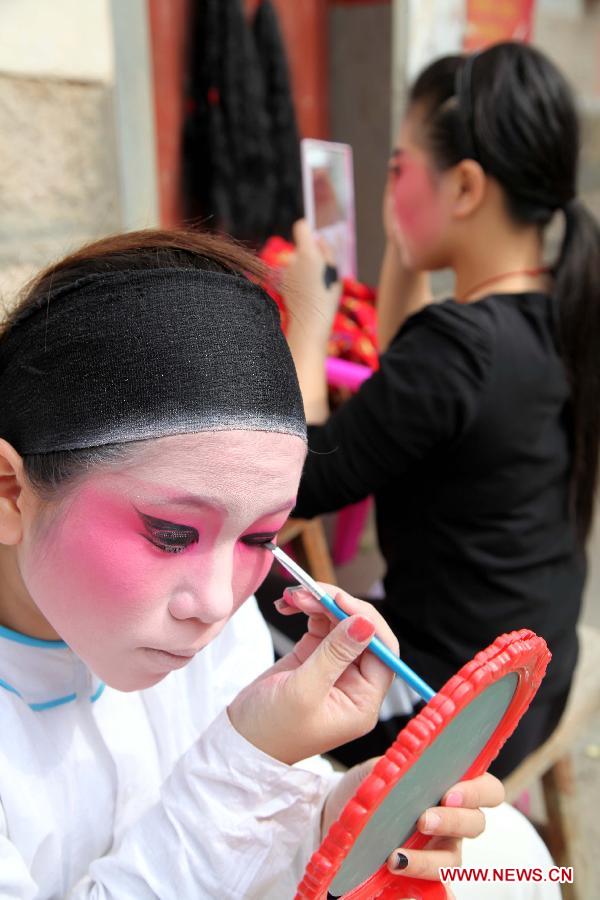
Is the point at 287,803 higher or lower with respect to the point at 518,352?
lower

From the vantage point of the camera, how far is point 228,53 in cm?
193

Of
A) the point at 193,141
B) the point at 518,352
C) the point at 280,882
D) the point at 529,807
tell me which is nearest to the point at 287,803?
Result: the point at 280,882

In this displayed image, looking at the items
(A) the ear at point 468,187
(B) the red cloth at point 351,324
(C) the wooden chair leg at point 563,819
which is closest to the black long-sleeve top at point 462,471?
(A) the ear at point 468,187

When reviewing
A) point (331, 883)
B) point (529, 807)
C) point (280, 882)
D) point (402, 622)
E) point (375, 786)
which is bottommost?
point (529, 807)

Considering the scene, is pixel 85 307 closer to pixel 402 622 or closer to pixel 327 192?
pixel 402 622

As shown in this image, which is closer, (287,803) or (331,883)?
(331,883)

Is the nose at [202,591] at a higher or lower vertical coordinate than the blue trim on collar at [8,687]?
higher

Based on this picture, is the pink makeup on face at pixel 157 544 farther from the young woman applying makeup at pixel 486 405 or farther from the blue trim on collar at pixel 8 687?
the young woman applying makeup at pixel 486 405

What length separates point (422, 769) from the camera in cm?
56

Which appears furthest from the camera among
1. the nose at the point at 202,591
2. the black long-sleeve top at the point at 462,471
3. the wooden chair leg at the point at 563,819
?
the wooden chair leg at the point at 563,819

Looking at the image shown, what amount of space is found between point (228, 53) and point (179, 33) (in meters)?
0.12

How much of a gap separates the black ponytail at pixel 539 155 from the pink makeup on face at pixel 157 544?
0.83 metres

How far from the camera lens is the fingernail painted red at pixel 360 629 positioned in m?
0.64

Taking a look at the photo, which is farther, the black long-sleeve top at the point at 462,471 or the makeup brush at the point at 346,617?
the black long-sleeve top at the point at 462,471
